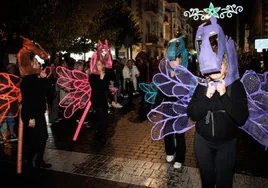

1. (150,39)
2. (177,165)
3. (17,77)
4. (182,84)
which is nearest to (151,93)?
(177,165)

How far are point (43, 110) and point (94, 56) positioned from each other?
1.99 metres

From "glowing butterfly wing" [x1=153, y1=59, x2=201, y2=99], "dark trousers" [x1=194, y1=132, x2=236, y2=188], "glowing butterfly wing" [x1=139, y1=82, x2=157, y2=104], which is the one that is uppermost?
"glowing butterfly wing" [x1=153, y1=59, x2=201, y2=99]

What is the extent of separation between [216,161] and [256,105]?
3.15 ft

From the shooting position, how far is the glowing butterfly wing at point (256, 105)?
3379mm

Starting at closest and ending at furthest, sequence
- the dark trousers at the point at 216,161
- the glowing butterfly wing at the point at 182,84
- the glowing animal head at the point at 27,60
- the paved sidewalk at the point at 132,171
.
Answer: the dark trousers at the point at 216,161 → the glowing butterfly wing at the point at 182,84 → the paved sidewalk at the point at 132,171 → the glowing animal head at the point at 27,60

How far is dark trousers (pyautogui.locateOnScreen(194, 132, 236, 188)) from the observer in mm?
2881

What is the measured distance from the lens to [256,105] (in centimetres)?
339

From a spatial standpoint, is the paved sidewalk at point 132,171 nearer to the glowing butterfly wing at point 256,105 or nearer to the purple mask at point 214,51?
the glowing butterfly wing at point 256,105

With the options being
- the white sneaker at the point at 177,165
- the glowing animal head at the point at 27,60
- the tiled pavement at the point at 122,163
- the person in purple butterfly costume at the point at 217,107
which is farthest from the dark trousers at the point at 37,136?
the person in purple butterfly costume at the point at 217,107

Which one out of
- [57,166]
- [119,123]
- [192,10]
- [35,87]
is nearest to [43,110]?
[35,87]

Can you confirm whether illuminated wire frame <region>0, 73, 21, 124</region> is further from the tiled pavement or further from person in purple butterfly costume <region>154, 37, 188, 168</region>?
person in purple butterfly costume <region>154, 37, 188, 168</region>

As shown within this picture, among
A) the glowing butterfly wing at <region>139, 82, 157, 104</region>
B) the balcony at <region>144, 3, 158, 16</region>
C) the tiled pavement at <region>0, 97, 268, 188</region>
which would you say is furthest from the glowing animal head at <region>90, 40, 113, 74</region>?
the balcony at <region>144, 3, 158, 16</region>

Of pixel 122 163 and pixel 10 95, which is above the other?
pixel 10 95

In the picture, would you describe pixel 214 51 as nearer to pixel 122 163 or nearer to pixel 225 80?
pixel 225 80
